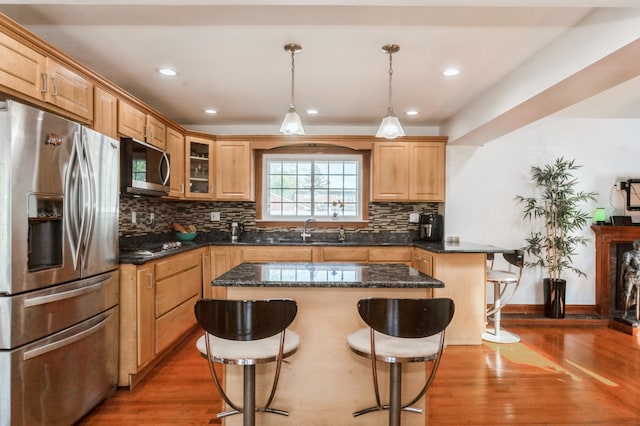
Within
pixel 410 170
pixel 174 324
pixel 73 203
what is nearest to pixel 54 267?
pixel 73 203

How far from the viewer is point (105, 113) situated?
8.93 ft

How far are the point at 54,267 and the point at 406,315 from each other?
1853mm

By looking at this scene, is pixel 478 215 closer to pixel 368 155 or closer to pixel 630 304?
Answer: pixel 368 155

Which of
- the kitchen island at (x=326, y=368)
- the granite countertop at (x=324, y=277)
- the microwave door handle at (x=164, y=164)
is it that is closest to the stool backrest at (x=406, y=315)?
the granite countertop at (x=324, y=277)

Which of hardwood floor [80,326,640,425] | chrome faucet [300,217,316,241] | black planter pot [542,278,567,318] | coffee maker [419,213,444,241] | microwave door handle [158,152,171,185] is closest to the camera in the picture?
hardwood floor [80,326,640,425]

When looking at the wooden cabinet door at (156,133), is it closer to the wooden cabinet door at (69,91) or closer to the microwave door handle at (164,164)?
the microwave door handle at (164,164)

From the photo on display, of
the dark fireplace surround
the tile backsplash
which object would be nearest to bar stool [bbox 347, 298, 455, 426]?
the tile backsplash

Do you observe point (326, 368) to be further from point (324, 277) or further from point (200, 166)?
point (200, 166)

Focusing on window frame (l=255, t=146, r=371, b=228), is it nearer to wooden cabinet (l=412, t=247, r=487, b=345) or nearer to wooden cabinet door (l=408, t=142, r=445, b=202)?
wooden cabinet door (l=408, t=142, r=445, b=202)

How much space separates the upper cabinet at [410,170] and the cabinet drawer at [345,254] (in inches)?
31.9

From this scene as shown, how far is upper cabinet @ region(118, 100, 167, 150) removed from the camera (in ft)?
9.71

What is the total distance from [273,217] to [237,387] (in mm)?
3166

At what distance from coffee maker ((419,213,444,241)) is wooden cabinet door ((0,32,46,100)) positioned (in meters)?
3.96

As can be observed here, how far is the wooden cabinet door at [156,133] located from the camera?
3.44m
